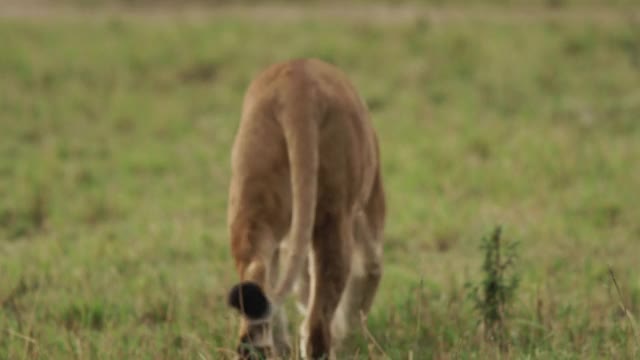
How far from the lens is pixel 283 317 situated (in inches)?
177

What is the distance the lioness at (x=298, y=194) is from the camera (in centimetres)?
418

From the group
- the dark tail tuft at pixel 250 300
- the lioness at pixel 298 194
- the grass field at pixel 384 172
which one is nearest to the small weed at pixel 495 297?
the grass field at pixel 384 172

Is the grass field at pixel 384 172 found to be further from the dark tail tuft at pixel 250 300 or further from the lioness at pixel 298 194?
the dark tail tuft at pixel 250 300

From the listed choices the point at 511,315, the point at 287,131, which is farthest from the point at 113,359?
the point at 511,315

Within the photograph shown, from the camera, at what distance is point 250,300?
3844mm

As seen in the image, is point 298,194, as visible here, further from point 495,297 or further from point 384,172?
point 384,172

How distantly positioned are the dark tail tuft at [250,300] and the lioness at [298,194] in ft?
0.41

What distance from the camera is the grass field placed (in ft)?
17.3

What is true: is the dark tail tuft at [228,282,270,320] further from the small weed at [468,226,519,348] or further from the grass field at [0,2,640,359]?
the small weed at [468,226,519,348]

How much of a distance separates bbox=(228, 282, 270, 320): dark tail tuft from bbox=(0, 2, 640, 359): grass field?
486 mm

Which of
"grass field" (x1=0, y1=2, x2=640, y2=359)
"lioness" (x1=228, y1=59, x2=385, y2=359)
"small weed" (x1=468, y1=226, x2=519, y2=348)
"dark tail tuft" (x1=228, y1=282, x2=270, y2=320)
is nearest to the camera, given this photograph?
"dark tail tuft" (x1=228, y1=282, x2=270, y2=320)

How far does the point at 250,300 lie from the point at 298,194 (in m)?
0.46

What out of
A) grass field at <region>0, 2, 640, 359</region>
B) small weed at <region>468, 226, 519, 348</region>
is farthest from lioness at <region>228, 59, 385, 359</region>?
small weed at <region>468, 226, 519, 348</region>

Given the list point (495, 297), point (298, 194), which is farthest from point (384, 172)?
point (298, 194)
